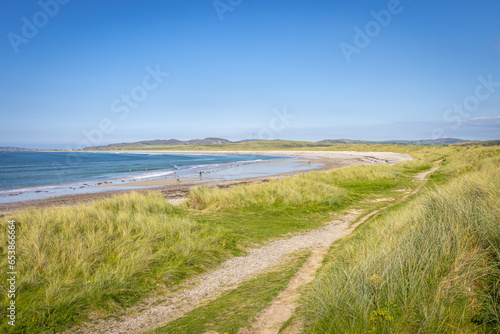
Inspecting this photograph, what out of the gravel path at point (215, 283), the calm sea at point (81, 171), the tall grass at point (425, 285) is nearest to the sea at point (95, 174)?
the calm sea at point (81, 171)

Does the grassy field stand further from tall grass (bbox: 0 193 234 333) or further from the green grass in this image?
the green grass

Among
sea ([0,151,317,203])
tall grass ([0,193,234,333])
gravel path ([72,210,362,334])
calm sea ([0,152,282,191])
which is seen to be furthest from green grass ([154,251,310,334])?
calm sea ([0,152,282,191])

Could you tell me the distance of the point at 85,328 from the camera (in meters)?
4.15

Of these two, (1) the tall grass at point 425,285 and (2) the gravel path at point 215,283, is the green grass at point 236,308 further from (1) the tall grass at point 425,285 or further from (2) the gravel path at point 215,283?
(1) the tall grass at point 425,285

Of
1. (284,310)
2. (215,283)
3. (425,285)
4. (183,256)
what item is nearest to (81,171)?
(183,256)

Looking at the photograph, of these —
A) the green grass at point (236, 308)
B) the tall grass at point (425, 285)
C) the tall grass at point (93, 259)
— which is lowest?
the green grass at point (236, 308)

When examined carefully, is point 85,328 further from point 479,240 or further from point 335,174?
point 335,174

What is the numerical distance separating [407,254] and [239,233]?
18.4ft

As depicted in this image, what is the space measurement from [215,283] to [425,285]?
376 centimetres

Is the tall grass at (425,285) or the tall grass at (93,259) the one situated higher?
the tall grass at (425,285)

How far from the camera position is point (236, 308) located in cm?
454

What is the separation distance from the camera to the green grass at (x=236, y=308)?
4027mm

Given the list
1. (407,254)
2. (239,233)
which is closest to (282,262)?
(239,233)

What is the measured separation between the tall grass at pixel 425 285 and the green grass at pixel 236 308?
0.91m
